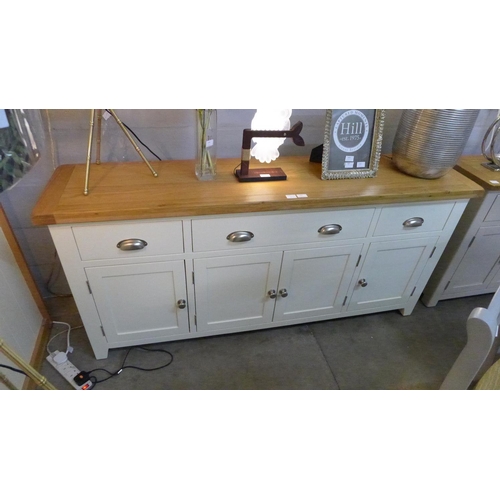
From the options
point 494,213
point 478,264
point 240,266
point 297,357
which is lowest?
point 297,357

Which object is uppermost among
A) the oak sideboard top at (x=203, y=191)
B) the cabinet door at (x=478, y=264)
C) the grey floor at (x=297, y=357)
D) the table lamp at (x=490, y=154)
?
the table lamp at (x=490, y=154)

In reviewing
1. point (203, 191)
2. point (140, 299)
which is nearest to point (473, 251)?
point (203, 191)

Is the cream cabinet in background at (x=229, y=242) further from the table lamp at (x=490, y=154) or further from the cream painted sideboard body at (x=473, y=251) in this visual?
the table lamp at (x=490, y=154)

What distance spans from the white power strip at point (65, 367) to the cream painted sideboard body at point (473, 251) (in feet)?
6.27

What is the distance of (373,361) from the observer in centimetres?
159

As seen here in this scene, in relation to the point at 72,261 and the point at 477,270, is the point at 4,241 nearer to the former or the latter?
the point at 72,261

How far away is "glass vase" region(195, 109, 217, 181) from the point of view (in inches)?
46.7

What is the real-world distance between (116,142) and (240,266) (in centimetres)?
79

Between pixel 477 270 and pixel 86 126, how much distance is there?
2.19 metres

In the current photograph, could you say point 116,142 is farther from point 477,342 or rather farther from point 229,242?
point 477,342

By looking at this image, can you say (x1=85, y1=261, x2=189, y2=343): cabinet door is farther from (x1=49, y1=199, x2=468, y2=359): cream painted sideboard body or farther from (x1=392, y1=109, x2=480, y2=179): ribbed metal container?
(x1=392, y1=109, x2=480, y2=179): ribbed metal container

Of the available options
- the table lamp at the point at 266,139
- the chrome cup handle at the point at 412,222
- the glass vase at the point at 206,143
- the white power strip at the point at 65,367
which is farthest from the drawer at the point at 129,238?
the chrome cup handle at the point at 412,222

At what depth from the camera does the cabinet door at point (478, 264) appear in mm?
1694

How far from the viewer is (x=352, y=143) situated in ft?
4.49
